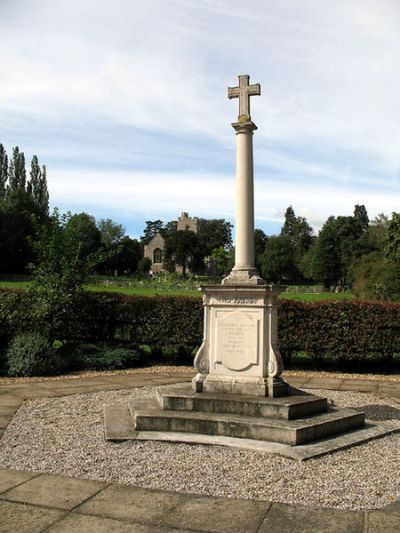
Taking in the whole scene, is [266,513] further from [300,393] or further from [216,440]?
[300,393]

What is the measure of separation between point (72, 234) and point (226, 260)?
73.7 metres

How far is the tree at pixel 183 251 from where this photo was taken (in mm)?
97938

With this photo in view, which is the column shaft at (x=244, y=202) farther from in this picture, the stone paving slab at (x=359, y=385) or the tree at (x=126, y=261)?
the tree at (x=126, y=261)

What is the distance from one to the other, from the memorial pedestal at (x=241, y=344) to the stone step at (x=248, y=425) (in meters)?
0.62

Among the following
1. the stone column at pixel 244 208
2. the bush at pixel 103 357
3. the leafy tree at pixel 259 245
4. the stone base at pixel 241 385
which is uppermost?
the leafy tree at pixel 259 245

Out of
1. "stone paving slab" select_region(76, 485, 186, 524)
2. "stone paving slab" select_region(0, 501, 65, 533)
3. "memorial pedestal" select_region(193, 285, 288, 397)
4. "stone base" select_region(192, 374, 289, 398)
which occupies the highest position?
"memorial pedestal" select_region(193, 285, 288, 397)

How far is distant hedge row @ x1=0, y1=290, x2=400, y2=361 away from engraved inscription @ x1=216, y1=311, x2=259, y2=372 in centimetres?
550

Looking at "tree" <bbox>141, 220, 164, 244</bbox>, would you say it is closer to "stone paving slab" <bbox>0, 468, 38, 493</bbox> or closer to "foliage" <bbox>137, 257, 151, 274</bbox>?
"foliage" <bbox>137, 257, 151, 274</bbox>

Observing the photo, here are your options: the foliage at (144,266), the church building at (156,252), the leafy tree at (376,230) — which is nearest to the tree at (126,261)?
the foliage at (144,266)

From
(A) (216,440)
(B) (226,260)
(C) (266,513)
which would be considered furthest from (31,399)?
(B) (226,260)

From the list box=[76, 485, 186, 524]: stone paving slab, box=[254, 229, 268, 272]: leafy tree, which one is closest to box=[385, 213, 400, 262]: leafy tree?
box=[76, 485, 186, 524]: stone paving slab

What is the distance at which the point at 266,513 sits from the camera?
4.07 m

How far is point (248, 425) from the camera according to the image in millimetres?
6215

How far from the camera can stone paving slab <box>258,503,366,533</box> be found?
3.78m
